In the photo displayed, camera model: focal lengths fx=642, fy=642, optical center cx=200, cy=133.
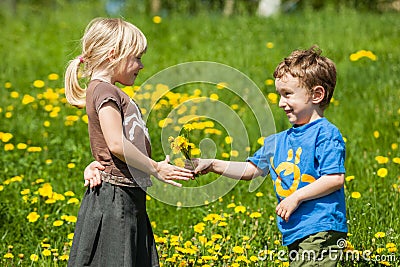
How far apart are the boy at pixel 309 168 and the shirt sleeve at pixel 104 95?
0.72 m

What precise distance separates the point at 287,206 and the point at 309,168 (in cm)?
19

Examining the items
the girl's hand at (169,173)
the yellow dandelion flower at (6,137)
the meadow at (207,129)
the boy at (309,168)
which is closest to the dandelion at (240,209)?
the meadow at (207,129)

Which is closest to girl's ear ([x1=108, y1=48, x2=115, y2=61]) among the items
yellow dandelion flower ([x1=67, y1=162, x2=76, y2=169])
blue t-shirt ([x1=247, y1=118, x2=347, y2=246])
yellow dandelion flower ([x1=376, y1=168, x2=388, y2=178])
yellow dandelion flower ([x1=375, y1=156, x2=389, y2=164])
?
blue t-shirt ([x1=247, y1=118, x2=347, y2=246])

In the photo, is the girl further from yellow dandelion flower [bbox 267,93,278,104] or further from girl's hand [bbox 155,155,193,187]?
yellow dandelion flower [bbox 267,93,278,104]

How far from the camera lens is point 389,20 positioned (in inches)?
355

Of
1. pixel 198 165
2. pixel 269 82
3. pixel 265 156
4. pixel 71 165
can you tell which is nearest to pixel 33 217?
pixel 71 165

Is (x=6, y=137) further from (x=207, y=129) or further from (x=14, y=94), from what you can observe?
(x=207, y=129)

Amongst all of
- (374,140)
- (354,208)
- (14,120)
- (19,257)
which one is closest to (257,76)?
(374,140)

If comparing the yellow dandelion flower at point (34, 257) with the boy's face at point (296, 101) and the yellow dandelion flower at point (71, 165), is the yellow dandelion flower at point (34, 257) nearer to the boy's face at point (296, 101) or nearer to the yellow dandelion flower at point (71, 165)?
the yellow dandelion flower at point (71, 165)

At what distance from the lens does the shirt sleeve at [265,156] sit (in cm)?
296

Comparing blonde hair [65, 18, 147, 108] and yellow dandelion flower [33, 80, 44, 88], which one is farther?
yellow dandelion flower [33, 80, 44, 88]

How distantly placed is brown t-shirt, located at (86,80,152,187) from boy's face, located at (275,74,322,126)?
639 millimetres

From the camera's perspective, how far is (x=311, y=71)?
2779 mm

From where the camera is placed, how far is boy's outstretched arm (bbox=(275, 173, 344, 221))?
8.77ft
